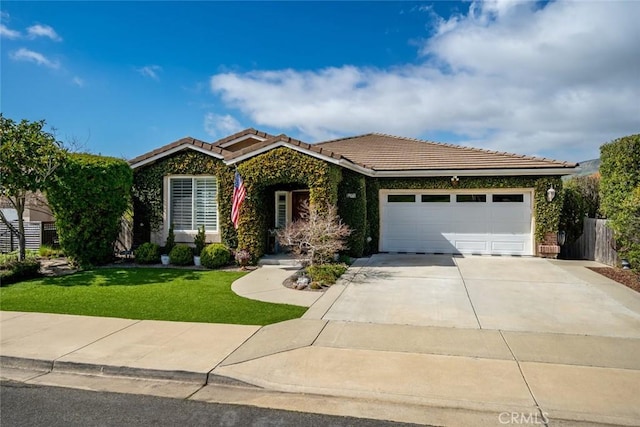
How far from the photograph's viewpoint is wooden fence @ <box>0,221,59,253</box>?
14.7m

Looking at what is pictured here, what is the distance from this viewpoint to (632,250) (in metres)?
9.64

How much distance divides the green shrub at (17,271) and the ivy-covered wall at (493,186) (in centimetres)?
1033

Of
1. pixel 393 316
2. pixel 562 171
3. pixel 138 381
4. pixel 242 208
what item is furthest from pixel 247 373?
pixel 562 171

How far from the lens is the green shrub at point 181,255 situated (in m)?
12.0

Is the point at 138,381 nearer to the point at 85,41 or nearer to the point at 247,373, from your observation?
the point at 247,373

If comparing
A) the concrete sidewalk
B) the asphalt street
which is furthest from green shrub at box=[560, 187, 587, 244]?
the asphalt street

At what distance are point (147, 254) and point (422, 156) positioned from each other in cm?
1071

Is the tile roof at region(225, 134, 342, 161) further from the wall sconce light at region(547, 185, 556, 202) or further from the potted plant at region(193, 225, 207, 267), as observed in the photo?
the wall sconce light at region(547, 185, 556, 202)

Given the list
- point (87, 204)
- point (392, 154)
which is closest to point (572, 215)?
point (392, 154)

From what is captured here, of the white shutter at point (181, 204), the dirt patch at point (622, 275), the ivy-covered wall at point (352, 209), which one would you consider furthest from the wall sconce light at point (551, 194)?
the white shutter at point (181, 204)

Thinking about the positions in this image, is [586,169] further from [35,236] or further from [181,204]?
[35,236]

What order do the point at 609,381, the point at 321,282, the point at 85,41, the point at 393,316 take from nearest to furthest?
1. the point at 609,381
2. the point at 393,316
3. the point at 321,282
4. the point at 85,41

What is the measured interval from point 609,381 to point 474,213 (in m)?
9.98

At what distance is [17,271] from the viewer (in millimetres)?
9945
